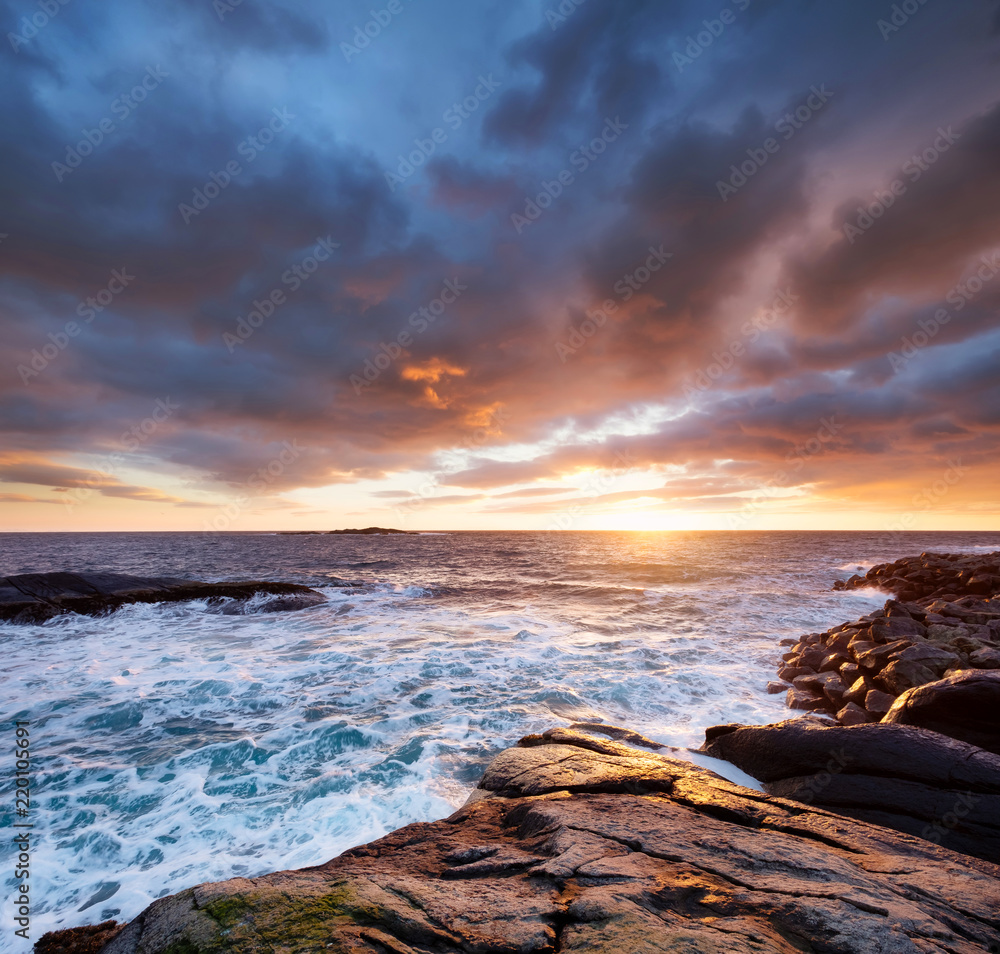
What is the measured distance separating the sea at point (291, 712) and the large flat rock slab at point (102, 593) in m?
0.90

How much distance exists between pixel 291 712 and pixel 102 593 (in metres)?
19.7

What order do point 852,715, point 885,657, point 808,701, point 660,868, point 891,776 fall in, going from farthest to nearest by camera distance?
1. point 885,657
2. point 808,701
3. point 852,715
4. point 891,776
5. point 660,868

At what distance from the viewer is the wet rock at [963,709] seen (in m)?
7.28

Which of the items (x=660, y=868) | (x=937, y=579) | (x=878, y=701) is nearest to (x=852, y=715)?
(x=878, y=701)

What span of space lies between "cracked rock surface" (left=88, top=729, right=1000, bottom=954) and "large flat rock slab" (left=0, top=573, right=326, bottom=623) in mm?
21708

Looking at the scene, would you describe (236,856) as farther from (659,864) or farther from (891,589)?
(891,589)

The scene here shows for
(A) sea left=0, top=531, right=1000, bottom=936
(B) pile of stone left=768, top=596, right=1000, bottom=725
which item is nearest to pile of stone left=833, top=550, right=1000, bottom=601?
(A) sea left=0, top=531, right=1000, bottom=936

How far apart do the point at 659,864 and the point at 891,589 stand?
3482 centimetres

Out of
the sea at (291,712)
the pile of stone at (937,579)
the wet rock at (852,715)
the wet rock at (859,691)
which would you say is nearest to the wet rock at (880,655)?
the wet rock at (859,691)

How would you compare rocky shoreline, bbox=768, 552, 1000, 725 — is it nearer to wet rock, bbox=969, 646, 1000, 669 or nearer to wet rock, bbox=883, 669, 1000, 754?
wet rock, bbox=969, 646, 1000, 669

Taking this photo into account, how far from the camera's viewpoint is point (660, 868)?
3.59m

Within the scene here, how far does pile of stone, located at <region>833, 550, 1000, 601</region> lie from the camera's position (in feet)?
76.7

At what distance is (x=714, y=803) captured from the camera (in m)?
4.82

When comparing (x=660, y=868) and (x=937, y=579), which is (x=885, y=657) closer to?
(x=660, y=868)
